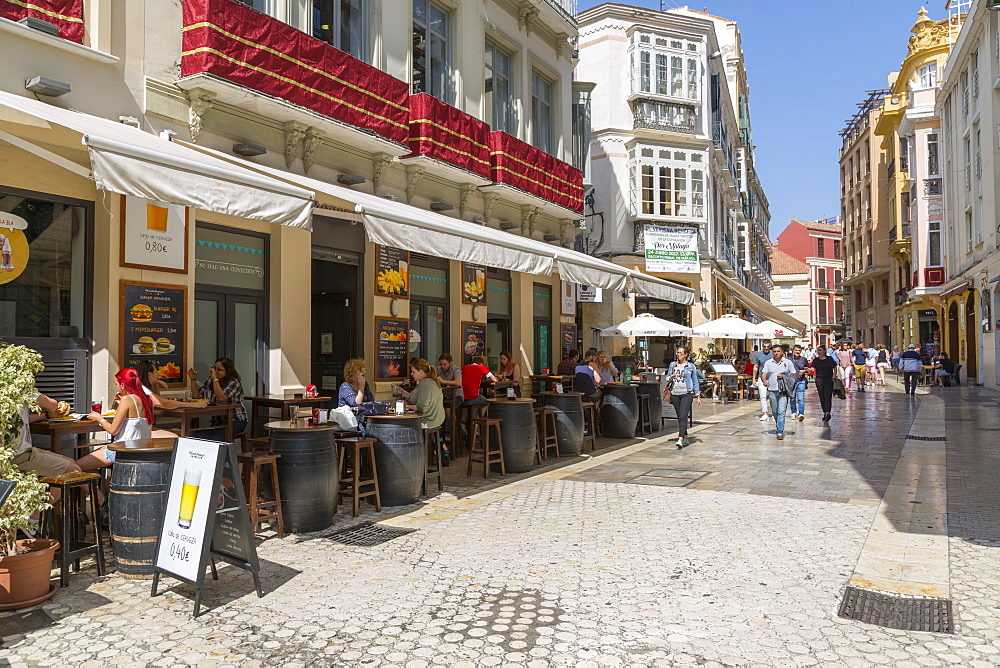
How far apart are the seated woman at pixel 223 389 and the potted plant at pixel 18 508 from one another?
3.49 m

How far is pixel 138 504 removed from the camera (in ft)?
17.1

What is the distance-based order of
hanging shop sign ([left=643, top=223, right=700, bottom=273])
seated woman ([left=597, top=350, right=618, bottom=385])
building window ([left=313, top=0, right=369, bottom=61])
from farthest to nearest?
1. hanging shop sign ([left=643, top=223, right=700, bottom=273])
2. seated woman ([left=597, top=350, right=618, bottom=385])
3. building window ([left=313, top=0, right=369, bottom=61])

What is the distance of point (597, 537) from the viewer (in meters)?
6.39

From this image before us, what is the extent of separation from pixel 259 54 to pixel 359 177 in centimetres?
244

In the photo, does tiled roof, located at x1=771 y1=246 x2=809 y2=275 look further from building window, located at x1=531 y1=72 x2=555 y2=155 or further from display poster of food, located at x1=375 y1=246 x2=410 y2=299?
display poster of food, located at x1=375 y1=246 x2=410 y2=299

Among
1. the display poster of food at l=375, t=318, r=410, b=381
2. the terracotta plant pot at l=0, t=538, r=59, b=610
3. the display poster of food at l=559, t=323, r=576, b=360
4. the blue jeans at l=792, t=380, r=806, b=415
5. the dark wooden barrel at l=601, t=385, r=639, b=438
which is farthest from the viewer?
the display poster of food at l=559, t=323, r=576, b=360

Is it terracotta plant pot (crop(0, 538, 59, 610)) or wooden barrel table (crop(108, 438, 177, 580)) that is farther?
wooden barrel table (crop(108, 438, 177, 580))

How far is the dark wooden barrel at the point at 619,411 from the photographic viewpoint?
1360 cm

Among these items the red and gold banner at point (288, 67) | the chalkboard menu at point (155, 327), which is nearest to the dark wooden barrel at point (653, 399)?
the red and gold banner at point (288, 67)

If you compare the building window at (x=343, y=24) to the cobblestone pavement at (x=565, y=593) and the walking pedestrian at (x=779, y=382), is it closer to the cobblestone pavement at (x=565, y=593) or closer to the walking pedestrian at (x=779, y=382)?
the cobblestone pavement at (x=565, y=593)

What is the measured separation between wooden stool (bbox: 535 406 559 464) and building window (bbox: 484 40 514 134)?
6557mm

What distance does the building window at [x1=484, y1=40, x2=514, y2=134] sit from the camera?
15.2 metres

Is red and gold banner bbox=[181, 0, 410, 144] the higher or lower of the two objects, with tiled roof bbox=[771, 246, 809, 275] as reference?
lower

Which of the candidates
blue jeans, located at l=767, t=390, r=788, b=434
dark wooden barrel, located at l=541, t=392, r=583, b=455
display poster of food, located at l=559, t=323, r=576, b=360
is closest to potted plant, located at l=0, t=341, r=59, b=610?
dark wooden barrel, located at l=541, t=392, r=583, b=455
